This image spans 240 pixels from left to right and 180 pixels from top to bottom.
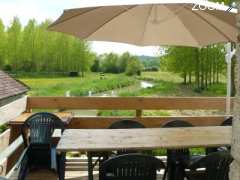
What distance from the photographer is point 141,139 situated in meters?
3.01

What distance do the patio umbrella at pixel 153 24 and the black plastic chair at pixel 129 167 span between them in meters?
1.67

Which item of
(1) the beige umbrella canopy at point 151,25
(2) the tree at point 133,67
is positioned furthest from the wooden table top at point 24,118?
(2) the tree at point 133,67

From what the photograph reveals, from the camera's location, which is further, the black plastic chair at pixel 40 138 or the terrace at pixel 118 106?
the terrace at pixel 118 106

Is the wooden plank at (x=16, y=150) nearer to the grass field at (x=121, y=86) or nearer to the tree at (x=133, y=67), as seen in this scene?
the grass field at (x=121, y=86)

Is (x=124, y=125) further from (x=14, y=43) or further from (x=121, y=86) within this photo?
(x=14, y=43)

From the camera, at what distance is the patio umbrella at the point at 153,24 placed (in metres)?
3.78

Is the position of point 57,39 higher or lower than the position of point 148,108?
higher

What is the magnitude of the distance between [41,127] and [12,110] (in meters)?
0.52

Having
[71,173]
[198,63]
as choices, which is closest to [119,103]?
[71,173]

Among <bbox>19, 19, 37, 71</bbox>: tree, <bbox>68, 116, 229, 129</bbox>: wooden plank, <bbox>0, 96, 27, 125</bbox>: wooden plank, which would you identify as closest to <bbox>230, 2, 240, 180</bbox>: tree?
<bbox>0, 96, 27, 125</bbox>: wooden plank

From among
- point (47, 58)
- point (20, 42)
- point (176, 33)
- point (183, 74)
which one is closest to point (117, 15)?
point (176, 33)

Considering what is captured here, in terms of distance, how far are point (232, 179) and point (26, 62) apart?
1210 inches

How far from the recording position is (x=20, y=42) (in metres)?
32.4

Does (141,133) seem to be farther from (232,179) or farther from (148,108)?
(232,179)
